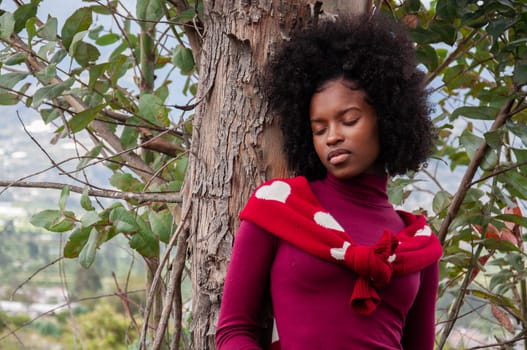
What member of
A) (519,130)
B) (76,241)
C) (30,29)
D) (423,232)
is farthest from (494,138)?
(30,29)

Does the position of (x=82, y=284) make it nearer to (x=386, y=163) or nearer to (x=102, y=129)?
(x=102, y=129)

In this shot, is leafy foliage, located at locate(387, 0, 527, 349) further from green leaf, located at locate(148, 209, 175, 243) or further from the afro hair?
green leaf, located at locate(148, 209, 175, 243)

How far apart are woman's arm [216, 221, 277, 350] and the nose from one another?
0.55ft

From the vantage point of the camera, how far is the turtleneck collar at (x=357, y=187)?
3.85ft

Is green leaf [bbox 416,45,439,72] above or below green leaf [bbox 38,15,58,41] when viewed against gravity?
above

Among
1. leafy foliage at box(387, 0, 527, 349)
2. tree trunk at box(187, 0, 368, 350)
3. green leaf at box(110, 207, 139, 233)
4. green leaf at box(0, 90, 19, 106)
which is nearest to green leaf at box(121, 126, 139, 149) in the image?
green leaf at box(0, 90, 19, 106)

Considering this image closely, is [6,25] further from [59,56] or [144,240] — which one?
[144,240]

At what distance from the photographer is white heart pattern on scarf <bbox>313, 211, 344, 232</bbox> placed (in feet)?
3.63

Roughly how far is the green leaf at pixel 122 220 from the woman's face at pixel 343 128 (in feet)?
1.45

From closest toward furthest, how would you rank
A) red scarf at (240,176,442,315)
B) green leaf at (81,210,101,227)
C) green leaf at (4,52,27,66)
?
red scarf at (240,176,442,315)
green leaf at (81,210,101,227)
green leaf at (4,52,27,66)

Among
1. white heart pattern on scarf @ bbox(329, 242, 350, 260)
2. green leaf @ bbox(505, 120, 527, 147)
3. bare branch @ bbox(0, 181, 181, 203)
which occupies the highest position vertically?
green leaf @ bbox(505, 120, 527, 147)

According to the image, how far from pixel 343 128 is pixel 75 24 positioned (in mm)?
657

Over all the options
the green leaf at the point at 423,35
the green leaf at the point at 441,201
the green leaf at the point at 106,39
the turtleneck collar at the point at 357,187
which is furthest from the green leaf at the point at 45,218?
the green leaf at the point at 441,201

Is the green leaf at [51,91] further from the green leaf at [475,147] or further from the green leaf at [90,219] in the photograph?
the green leaf at [475,147]
